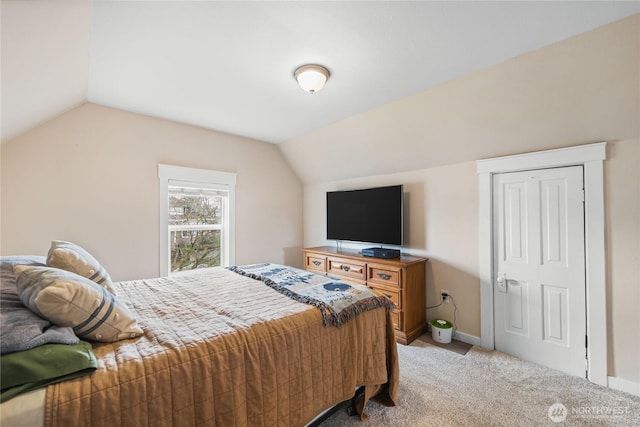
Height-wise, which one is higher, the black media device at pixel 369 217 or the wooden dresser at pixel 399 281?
the black media device at pixel 369 217

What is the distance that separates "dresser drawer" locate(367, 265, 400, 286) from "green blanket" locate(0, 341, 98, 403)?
247cm

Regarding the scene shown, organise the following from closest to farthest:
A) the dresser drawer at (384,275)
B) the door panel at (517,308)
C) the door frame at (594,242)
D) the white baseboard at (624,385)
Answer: the white baseboard at (624,385) < the door frame at (594,242) < the door panel at (517,308) < the dresser drawer at (384,275)

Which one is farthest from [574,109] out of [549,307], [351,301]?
[351,301]

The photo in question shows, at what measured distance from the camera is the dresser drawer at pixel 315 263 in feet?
11.8

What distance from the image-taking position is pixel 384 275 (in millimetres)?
2908

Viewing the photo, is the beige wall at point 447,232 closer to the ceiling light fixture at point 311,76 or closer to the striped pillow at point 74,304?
the ceiling light fixture at point 311,76

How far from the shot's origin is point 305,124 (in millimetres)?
3285

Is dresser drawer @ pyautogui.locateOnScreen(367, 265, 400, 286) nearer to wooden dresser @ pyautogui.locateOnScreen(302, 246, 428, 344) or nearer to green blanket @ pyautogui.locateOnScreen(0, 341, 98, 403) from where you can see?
wooden dresser @ pyautogui.locateOnScreen(302, 246, 428, 344)

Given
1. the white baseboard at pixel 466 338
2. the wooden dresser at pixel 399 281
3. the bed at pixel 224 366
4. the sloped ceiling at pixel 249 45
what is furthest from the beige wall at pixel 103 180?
the white baseboard at pixel 466 338

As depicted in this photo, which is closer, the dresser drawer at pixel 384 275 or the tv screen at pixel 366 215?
the dresser drawer at pixel 384 275

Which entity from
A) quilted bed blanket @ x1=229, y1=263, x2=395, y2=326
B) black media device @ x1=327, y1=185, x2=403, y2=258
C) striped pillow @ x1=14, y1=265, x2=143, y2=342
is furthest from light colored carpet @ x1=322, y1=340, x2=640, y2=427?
striped pillow @ x1=14, y1=265, x2=143, y2=342

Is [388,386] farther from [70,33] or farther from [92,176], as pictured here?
[92,176]

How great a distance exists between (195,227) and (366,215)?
7.55ft

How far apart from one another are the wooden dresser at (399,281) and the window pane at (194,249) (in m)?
1.76
